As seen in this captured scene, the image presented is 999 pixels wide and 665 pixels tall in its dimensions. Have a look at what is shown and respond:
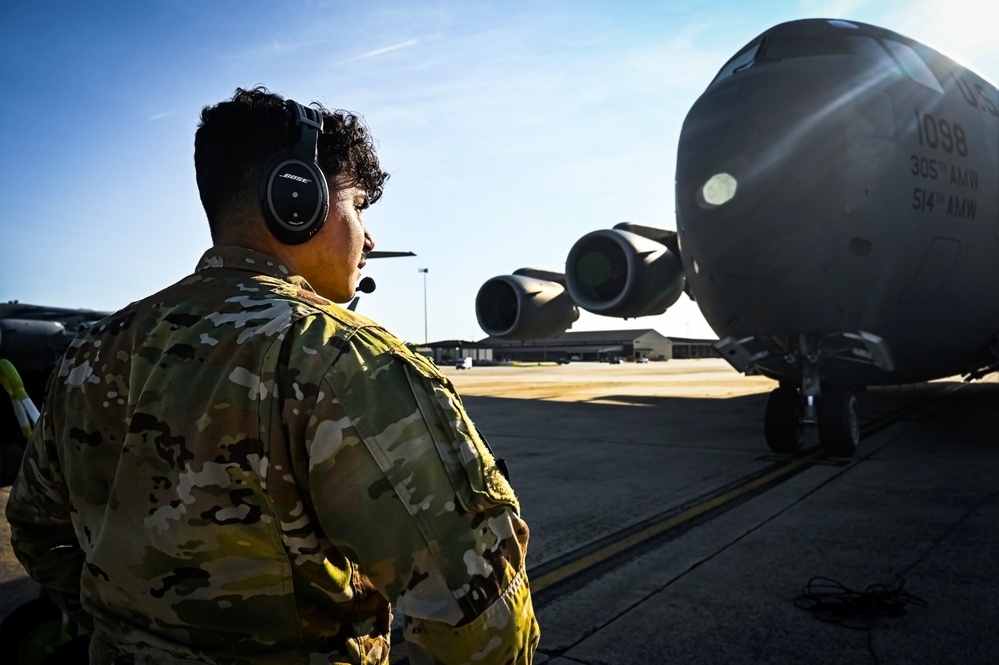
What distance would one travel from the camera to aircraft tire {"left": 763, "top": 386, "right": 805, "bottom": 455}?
848 cm

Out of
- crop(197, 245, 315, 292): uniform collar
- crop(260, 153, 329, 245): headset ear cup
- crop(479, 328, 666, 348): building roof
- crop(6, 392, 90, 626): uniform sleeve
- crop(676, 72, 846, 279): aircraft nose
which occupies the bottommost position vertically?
crop(479, 328, 666, 348): building roof

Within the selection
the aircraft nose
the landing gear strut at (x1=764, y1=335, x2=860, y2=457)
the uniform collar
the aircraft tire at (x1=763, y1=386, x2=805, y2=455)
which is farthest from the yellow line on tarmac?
the uniform collar

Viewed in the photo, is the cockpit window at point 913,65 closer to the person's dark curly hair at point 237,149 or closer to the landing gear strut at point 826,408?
the landing gear strut at point 826,408

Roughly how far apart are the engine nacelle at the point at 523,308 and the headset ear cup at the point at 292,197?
12826mm

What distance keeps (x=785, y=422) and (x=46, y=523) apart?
8.11 metres

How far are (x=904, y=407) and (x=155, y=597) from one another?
609 inches

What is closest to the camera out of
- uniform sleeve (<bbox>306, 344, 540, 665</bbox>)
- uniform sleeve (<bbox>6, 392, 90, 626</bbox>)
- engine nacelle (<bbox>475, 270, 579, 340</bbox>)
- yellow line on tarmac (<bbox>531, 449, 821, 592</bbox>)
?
uniform sleeve (<bbox>306, 344, 540, 665</bbox>)

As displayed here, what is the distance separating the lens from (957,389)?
1952cm

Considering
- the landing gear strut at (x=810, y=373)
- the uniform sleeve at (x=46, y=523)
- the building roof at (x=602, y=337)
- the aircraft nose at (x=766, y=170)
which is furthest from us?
the building roof at (x=602, y=337)

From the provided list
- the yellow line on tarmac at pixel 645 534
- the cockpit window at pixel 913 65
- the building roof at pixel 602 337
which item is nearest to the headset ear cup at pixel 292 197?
the yellow line on tarmac at pixel 645 534

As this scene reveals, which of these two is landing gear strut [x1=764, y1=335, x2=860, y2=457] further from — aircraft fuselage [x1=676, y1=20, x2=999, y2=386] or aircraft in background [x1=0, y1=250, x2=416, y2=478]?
aircraft in background [x1=0, y1=250, x2=416, y2=478]

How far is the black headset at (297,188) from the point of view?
143 cm

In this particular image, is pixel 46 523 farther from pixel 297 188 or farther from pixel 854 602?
pixel 854 602

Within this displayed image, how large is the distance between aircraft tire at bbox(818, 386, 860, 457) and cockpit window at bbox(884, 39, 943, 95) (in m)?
3.55
